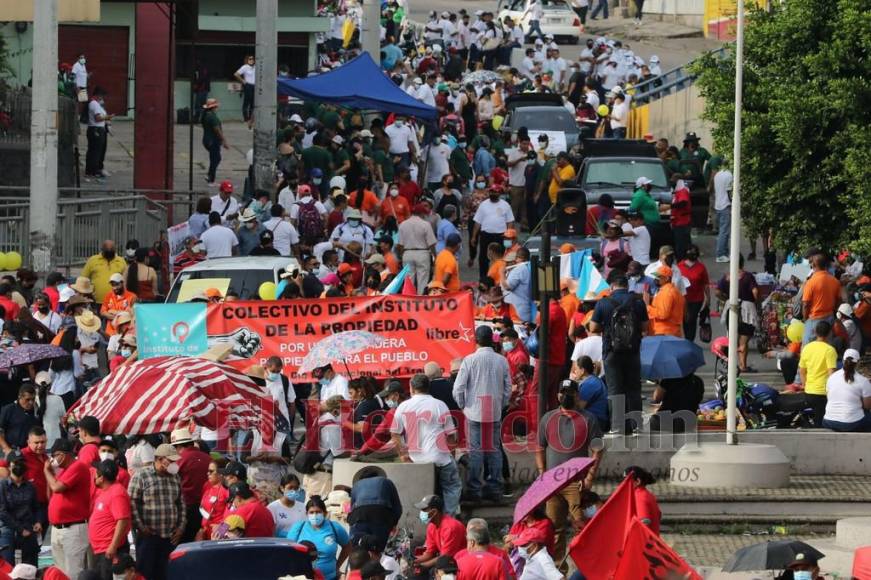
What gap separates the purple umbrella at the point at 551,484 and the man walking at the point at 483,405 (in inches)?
121

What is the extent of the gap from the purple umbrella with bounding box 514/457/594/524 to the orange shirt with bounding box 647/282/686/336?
7.12 metres

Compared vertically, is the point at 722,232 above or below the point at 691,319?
above

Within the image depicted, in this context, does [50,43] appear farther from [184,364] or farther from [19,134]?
[19,134]

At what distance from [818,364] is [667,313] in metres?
2.24

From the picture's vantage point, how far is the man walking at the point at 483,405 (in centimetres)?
1945

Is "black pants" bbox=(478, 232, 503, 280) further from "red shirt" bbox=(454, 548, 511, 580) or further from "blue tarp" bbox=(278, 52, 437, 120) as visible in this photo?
"red shirt" bbox=(454, 548, 511, 580)

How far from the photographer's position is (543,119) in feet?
141

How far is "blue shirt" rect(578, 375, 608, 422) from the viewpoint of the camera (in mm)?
19766

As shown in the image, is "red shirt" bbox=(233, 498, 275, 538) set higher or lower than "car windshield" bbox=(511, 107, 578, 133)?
lower

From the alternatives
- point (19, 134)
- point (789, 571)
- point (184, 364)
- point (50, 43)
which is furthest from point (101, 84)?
point (789, 571)

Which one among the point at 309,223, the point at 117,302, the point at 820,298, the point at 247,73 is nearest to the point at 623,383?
the point at 820,298

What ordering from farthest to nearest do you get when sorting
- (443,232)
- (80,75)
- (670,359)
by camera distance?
(80,75), (443,232), (670,359)

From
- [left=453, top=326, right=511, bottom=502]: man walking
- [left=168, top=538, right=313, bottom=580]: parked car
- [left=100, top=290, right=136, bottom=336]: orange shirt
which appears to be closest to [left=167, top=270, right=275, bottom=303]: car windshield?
[left=100, top=290, right=136, bottom=336]: orange shirt

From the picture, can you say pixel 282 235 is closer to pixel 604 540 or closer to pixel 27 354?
pixel 27 354
